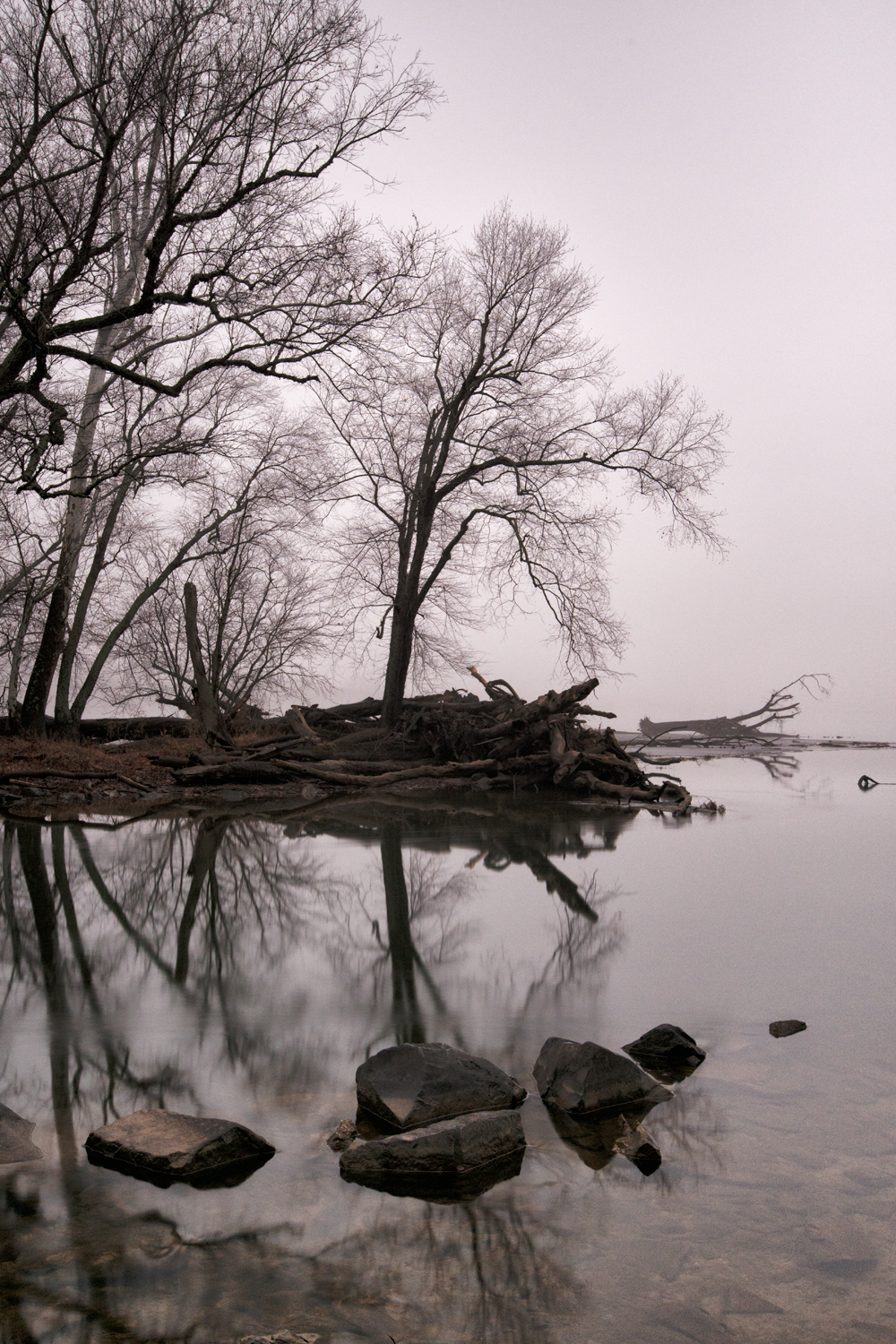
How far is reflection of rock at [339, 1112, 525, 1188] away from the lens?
2.81 m

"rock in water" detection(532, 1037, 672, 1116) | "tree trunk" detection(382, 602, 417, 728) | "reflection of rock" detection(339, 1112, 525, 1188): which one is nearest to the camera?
"reflection of rock" detection(339, 1112, 525, 1188)

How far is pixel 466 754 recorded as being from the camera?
57.6ft

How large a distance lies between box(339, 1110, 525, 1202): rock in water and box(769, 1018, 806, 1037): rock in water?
165cm

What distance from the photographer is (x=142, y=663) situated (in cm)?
2323

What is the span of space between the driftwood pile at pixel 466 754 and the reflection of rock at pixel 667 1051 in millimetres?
10067

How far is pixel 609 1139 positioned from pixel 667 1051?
771mm

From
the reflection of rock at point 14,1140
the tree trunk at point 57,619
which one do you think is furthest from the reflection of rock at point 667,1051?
the tree trunk at point 57,619

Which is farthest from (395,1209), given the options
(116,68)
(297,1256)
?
(116,68)

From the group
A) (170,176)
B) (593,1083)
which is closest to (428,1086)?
(593,1083)

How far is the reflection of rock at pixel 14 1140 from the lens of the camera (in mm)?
2846

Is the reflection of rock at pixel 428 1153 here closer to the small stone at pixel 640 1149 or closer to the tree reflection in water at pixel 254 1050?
the tree reflection in water at pixel 254 1050

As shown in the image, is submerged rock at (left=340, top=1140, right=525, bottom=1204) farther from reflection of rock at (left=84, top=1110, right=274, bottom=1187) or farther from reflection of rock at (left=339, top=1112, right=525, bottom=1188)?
reflection of rock at (left=84, top=1110, right=274, bottom=1187)

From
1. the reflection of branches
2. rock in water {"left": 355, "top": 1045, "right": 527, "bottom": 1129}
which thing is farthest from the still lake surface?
rock in water {"left": 355, "top": 1045, "right": 527, "bottom": 1129}

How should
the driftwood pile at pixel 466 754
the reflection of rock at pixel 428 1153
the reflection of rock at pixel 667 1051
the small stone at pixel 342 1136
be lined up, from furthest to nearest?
the driftwood pile at pixel 466 754, the reflection of rock at pixel 667 1051, the small stone at pixel 342 1136, the reflection of rock at pixel 428 1153
